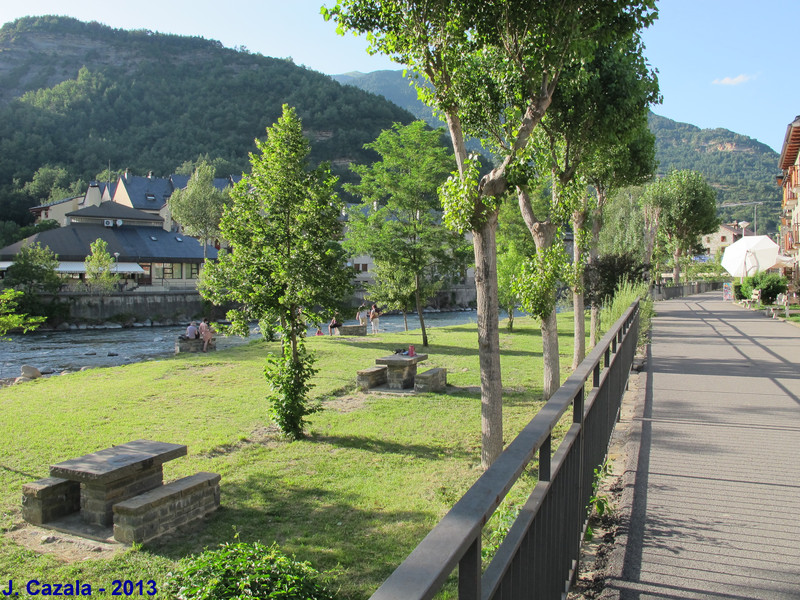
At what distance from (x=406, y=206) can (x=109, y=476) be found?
16.0 m

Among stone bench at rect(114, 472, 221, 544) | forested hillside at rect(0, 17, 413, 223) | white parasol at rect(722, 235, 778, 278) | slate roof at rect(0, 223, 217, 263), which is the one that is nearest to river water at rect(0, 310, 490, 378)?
slate roof at rect(0, 223, 217, 263)

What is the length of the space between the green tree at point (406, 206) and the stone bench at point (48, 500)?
15.1 metres

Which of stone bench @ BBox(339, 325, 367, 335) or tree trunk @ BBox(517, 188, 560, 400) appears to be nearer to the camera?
tree trunk @ BBox(517, 188, 560, 400)

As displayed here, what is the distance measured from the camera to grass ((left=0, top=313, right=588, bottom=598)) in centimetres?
521

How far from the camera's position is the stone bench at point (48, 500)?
5.87 m

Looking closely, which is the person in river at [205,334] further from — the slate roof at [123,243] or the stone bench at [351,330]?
the slate roof at [123,243]

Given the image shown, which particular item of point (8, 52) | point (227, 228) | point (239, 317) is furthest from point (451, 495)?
point (8, 52)

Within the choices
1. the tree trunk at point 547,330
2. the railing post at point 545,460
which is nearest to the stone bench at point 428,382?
the tree trunk at point 547,330

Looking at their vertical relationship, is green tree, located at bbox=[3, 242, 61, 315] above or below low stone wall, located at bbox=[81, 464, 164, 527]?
above

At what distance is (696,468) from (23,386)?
15362mm

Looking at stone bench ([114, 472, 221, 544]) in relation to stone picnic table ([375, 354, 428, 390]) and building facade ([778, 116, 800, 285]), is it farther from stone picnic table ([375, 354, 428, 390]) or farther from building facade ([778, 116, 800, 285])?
building facade ([778, 116, 800, 285])

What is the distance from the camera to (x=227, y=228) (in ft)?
30.7

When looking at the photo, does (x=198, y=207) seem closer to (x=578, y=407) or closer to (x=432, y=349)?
(x=432, y=349)

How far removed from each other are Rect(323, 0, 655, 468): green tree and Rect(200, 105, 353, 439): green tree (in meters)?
2.53
